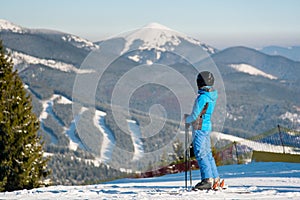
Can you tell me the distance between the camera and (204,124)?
10.3 meters

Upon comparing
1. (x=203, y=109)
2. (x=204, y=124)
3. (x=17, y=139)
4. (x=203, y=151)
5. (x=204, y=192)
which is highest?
(x=17, y=139)

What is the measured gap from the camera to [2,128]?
2634 cm

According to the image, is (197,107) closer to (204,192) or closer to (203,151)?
(203,151)

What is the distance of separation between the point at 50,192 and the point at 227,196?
4841 millimetres

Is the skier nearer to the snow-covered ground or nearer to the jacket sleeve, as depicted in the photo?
the jacket sleeve

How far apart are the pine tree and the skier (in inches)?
651

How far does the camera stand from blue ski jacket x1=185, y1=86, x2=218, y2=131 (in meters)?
10.2

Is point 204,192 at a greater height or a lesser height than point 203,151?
lesser

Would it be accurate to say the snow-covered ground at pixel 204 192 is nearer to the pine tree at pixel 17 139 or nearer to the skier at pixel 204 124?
the skier at pixel 204 124

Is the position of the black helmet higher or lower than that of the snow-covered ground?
higher

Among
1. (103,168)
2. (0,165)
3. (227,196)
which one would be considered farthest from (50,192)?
(103,168)

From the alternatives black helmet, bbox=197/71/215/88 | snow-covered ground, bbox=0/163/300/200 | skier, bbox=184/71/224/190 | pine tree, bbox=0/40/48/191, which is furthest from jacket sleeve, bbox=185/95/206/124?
pine tree, bbox=0/40/48/191

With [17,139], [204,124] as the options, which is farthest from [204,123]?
[17,139]

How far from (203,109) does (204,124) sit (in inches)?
12.5
